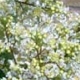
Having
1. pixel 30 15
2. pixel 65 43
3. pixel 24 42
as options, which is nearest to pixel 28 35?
pixel 24 42

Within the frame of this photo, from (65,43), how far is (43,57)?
0.11 m

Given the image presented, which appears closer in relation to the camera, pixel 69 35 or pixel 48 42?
pixel 48 42

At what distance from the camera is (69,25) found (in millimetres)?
1305

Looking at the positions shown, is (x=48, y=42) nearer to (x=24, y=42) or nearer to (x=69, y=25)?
(x=24, y=42)

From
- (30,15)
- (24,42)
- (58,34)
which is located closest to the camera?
(24,42)

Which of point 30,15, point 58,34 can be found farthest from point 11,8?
point 58,34

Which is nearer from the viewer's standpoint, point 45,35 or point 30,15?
point 45,35

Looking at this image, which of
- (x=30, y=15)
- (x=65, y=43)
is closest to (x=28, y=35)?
(x=65, y=43)

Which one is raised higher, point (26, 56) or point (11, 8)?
point (11, 8)

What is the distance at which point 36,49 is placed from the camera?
1.06 metres

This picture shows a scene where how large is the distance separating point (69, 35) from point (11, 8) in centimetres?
26

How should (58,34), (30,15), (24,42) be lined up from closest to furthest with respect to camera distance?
(24,42) < (58,34) < (30,15)

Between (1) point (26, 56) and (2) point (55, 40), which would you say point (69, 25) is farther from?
(1) point (26, 56)

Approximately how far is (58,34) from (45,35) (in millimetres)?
137
